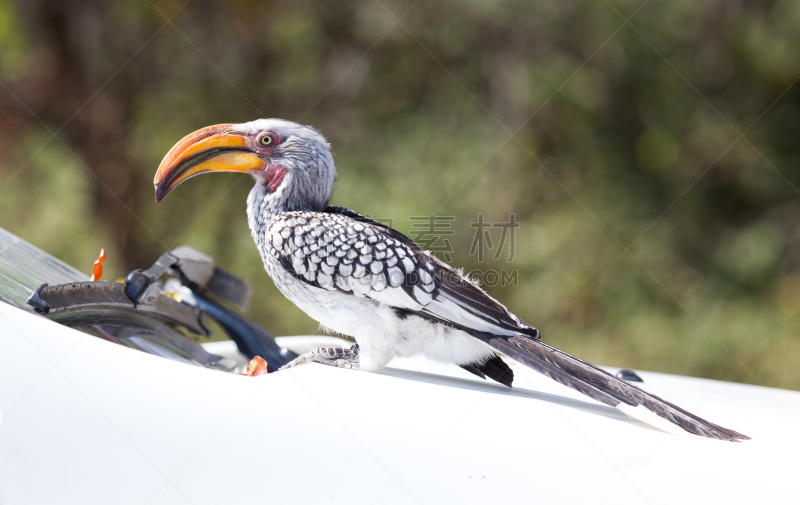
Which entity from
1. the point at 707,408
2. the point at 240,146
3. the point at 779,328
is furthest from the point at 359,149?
the point at 707,408

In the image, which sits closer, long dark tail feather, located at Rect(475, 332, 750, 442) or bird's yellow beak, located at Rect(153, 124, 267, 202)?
long dark tail feather, located at Rect(475, 332, 750, 442)

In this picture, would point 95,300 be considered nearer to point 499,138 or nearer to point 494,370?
point 494,370

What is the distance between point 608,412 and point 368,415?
51 cm

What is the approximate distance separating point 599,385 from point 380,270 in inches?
21.9

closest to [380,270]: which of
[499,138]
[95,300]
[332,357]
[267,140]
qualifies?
[332,357]

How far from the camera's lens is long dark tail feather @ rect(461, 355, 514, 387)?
4.84 ft

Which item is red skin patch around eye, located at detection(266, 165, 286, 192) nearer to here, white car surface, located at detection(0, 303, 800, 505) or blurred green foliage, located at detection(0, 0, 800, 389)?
white car surface, located at detection(0, 303, 800, 505)

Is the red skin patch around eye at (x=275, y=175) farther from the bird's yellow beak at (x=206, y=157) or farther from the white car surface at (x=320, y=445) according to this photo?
the white car surface at (x=320, y=445)

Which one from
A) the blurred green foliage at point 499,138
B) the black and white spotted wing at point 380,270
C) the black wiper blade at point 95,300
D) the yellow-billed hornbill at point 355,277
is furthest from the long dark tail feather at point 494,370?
the blurred green foliage at point 499,138

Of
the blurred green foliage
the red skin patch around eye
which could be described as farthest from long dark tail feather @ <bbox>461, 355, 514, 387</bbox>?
the blurred green foliage

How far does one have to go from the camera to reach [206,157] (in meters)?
1.56

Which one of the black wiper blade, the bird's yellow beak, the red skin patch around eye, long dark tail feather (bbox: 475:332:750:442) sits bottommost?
the black wiper blade

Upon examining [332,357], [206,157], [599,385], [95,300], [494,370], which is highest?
[599,385]

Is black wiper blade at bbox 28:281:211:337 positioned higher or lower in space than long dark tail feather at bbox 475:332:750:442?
lower
